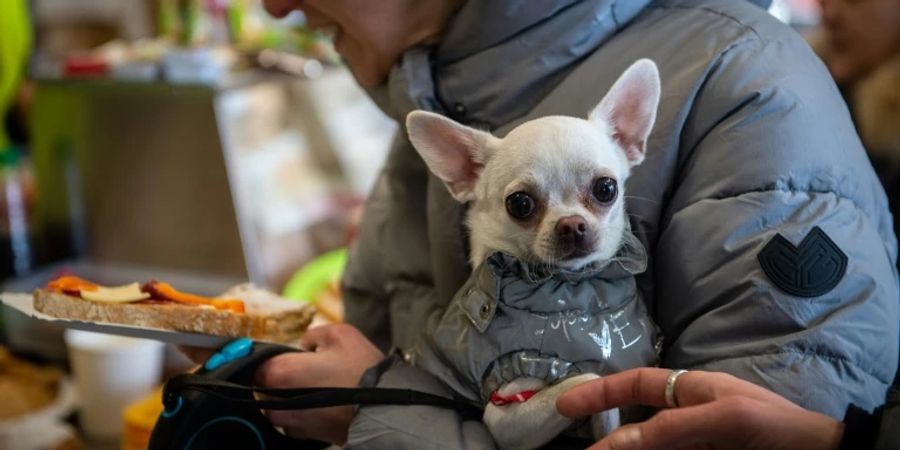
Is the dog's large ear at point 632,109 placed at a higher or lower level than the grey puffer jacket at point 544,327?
higher

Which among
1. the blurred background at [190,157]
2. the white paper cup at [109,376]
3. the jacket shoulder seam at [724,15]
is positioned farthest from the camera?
the blurred background at [190,157]

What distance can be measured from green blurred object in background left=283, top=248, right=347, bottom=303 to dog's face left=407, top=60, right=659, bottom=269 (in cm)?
86

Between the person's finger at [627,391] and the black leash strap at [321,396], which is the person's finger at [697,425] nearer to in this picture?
the person's finger at [627,391]

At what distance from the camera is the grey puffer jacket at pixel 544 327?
0.82 metres

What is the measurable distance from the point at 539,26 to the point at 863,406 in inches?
20.2

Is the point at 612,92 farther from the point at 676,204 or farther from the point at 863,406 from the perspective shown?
the point at 863,406

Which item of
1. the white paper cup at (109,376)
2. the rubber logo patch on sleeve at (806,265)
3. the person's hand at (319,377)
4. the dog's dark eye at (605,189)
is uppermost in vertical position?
the dog's dark eye at (605,189)

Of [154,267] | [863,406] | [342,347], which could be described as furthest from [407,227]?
[154,267]

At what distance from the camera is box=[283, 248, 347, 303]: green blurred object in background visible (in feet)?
5.79

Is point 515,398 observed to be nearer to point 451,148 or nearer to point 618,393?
point 618,393

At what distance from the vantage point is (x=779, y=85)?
2.85 ft

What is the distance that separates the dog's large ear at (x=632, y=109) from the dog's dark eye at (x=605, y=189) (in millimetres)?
61

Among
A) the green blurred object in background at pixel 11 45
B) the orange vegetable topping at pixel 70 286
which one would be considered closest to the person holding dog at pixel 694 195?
the orange vegetable topping at pixel 70 286

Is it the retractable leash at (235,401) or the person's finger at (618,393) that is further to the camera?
the retractable leash at (235,401)
